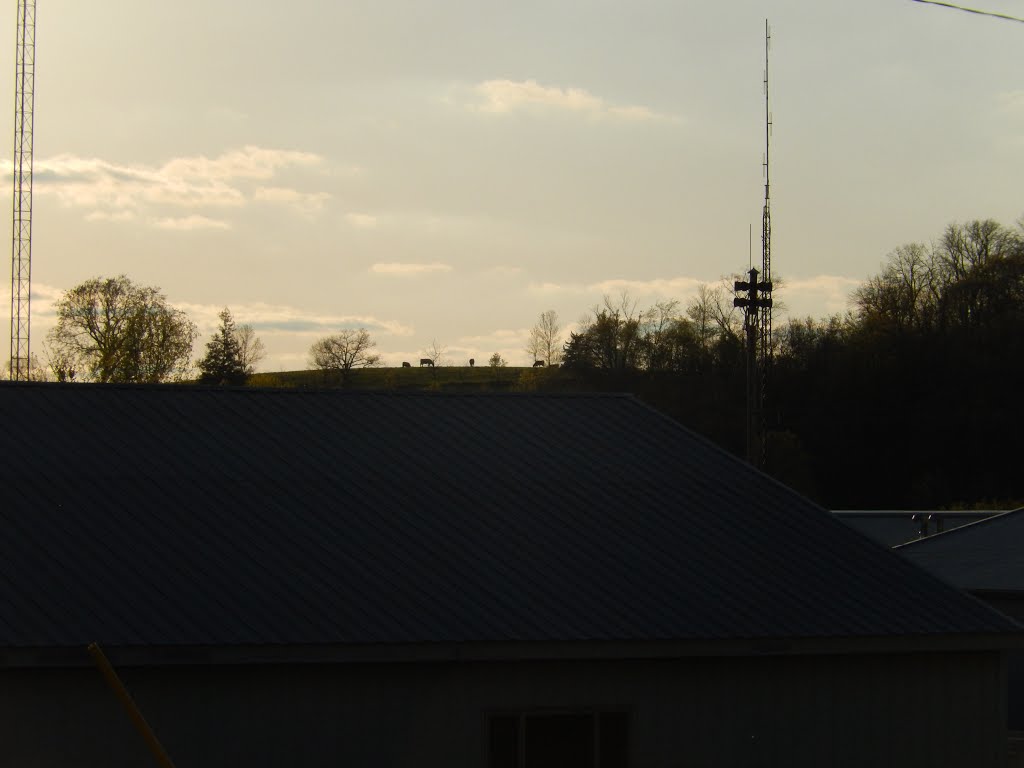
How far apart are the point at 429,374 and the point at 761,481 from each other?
10139 cm

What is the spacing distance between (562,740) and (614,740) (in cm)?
54

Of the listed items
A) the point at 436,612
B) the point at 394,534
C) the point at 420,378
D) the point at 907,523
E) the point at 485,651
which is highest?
the point at 420,378

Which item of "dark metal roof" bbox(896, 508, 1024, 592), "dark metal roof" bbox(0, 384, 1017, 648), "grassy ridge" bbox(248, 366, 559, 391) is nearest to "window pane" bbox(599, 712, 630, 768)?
"dark metal roof" bbox(0, 384, 1017, 648)

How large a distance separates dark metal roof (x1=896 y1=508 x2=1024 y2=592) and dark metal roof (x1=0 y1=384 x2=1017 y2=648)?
8799mm

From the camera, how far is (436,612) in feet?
40.2

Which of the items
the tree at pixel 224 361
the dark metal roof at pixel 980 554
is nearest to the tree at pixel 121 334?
the tree at pixel 224 361

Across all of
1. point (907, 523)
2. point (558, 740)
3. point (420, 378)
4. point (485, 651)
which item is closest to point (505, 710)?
point (558, 740)

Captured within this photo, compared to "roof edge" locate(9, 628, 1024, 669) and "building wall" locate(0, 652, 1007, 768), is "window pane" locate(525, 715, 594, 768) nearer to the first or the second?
"building wall" locate(0, 652, 1007, 768)

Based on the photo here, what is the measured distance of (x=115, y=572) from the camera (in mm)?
12117

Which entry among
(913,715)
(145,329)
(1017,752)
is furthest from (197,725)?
(145,329)

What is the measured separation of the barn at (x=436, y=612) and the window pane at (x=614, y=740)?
2 cm

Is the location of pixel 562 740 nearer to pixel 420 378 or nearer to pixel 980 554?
pixel 980 554

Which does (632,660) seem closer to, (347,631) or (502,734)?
(502,734)

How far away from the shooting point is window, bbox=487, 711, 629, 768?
491 inches
